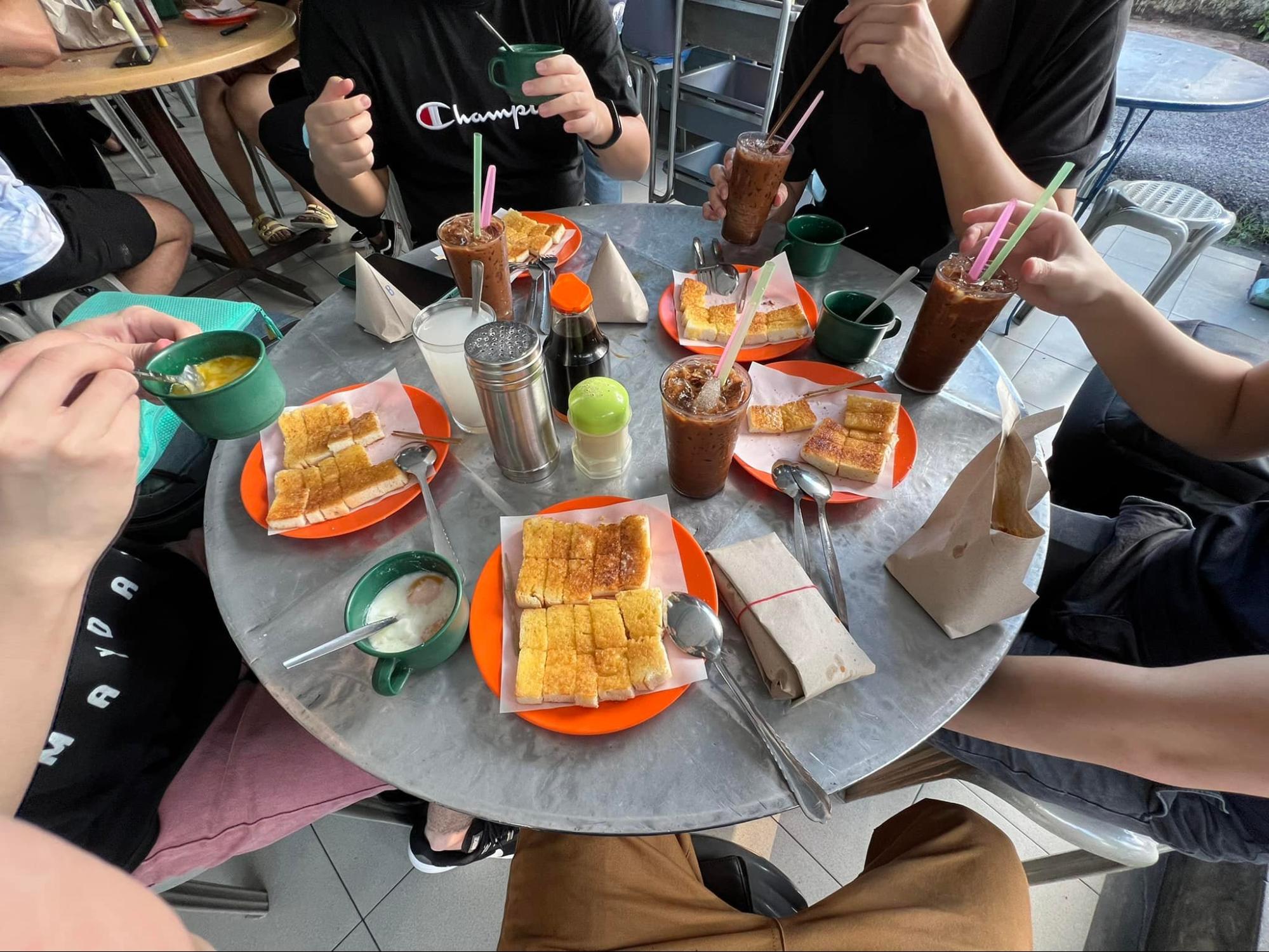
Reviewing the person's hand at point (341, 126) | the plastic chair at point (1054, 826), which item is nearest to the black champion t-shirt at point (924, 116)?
the person's hand at point (341, 126)

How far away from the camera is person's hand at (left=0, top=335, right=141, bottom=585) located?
29.0 inches

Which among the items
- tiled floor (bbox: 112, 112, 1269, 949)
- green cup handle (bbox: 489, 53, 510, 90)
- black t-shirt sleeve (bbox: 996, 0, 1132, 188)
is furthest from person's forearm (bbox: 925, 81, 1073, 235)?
tiled floor (bbox: 112, 112, 1269, 949)

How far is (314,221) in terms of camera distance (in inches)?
149

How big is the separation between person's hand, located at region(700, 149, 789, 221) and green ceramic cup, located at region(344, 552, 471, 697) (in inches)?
54.0

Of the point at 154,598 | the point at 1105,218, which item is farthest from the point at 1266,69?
the point at 154,598

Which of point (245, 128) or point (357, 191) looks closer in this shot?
point (357, 191)

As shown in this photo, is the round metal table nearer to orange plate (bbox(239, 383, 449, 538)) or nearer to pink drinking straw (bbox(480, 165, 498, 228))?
orange plate (bbox(239, 383, 449, 538))

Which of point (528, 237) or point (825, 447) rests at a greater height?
point (528, 237)

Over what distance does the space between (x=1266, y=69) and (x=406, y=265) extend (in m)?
4.24

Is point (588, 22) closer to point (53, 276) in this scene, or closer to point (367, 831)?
point (53, 276)

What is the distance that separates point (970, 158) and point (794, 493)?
1064 mm

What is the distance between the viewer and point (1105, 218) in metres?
2.56

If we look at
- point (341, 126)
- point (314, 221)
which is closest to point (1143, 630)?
point (341, 126)

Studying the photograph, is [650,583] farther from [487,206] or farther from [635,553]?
[487,206]
